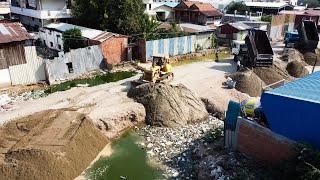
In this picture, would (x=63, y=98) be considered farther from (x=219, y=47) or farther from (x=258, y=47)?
(x=219, y=47)

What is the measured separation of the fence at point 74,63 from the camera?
71.8 feet

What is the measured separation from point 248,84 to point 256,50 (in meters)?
3.88

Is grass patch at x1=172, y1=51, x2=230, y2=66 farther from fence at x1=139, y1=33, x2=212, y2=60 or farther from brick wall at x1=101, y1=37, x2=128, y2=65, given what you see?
brick wall at x1=101, y1=37, x2=128, y2=65

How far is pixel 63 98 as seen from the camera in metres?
19.7

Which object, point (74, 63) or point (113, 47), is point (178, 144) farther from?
point (113, 47)

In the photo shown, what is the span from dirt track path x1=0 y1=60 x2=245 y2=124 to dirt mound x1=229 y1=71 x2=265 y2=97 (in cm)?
68

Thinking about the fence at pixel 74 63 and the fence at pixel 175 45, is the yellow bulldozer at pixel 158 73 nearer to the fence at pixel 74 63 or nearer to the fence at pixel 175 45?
the fence at pixel 74 63

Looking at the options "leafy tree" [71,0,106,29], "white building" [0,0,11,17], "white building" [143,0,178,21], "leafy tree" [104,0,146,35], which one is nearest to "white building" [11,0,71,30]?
"white building" [0,0,11,17]

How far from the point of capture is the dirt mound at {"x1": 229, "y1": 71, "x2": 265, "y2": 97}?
71.6 ft

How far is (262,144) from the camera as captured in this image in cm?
1349

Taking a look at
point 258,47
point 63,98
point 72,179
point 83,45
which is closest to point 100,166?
point 72,179

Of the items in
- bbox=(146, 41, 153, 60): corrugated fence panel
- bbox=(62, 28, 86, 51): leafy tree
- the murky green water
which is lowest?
the murky green water

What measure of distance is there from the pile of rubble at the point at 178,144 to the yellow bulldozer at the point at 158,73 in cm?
339

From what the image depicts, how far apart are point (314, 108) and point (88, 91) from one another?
43.7 feet
